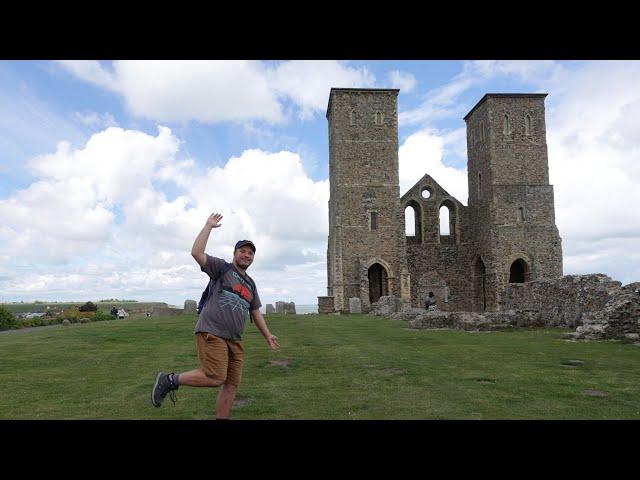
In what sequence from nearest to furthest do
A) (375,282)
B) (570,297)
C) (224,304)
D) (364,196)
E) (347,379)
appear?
(224,304)
(347,379)
(570,297)
(364,196)
(375,282)

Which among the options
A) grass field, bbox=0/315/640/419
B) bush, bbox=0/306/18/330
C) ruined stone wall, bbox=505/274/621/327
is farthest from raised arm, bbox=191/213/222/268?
bush, bbox=0/306/18/330

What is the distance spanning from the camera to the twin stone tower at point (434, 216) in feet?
129

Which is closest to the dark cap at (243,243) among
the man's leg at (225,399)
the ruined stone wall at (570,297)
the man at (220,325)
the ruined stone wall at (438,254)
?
the man at (220,325)

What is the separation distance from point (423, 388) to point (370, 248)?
31.6 m

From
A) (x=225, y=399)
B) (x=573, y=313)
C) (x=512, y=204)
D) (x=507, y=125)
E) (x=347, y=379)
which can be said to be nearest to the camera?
(x=225, y=399)

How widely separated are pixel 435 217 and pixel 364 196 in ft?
21.2

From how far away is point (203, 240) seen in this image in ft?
16.9

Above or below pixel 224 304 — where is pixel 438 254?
above

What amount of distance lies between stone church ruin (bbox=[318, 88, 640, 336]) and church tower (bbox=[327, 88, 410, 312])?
70 mm

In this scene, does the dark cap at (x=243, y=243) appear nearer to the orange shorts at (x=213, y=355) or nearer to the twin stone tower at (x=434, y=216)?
the orange shorts at (x=213, y=355)

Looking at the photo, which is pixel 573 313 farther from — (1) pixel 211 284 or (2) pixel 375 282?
(2) pixel 375 282

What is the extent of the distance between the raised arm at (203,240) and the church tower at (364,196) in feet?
109

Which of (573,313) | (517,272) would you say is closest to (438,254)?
(517,272)
